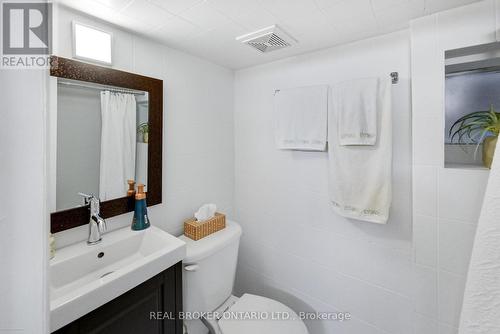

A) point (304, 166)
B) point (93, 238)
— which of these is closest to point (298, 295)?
point (304, 166)

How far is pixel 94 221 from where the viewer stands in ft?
3.51

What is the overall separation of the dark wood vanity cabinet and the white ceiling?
1200mm

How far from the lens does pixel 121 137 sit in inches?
48.5

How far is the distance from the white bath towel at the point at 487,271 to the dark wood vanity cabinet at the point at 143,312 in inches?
44.7

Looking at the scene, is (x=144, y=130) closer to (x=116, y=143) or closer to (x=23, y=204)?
(x=116, y=143)

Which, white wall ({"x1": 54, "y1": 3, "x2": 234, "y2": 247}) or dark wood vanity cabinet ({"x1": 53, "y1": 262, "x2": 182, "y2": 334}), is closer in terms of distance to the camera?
dark wood vanity cabinet ({"x1": 53, "y1": 262, "x2": 182, "y2": 334})


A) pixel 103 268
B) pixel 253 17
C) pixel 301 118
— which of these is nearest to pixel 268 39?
pixel 253 17

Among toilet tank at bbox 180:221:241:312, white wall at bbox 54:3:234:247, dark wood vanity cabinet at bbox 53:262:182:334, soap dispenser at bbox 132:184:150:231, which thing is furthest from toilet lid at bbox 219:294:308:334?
soap dispenser at bbox 132:184:150:231

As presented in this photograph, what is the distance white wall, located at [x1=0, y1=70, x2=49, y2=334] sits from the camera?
260mm

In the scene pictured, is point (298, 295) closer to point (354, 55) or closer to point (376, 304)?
point (376, 304)

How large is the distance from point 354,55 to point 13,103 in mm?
1533

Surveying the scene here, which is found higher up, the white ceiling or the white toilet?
the white ceiling

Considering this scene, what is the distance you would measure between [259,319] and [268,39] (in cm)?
161

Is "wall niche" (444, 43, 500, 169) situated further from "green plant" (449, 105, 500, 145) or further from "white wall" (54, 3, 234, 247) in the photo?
"white wall" (54, 3, 234, 247)
